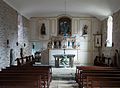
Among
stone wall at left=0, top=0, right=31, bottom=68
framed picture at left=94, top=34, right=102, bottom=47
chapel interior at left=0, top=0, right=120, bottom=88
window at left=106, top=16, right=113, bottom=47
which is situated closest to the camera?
stone wall at left=0, top=0, right=31, bottom=68

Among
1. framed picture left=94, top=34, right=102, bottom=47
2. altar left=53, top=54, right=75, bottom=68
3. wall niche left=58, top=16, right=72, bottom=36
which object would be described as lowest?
altar left=53, top=54, right=75, bottom=68

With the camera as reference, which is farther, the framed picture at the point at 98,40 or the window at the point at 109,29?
the framed picture at the point at 98,40

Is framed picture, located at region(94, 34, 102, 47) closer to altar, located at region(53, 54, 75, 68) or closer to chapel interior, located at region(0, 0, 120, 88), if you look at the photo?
chapel interior, located at region(0, 0, 120, 88)

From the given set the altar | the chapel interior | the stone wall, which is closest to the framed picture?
the chapel interior

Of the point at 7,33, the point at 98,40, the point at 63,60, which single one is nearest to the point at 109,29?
the point at 98,40

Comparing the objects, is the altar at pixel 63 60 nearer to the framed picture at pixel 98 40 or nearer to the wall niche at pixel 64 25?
the wall niche at pixel 64 25

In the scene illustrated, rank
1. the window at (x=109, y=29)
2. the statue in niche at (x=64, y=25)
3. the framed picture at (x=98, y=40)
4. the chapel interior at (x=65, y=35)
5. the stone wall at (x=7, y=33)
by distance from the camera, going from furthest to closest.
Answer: the statue in niche at (x=64, y=25)
the framed picture at (x=98, y=40)
the window at (x=109, y=29)
the chapel interior at (x=65, y=35)
the stone wall at (x=7, y=33)

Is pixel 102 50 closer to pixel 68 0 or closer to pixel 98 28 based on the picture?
pixel 98 28

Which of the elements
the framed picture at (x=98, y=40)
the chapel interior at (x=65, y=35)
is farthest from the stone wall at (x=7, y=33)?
the framed picture at (x=98, y=40)

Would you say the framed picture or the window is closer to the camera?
the window

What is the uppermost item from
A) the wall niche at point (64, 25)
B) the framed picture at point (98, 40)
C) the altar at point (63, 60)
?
the wall niche at point (64, 25)

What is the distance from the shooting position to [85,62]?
1884 centimetres

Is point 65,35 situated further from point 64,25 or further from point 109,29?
point 109,29

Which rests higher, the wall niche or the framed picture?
the wall niche
